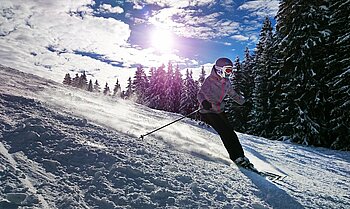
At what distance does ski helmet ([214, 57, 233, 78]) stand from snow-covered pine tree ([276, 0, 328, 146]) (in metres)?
12.5

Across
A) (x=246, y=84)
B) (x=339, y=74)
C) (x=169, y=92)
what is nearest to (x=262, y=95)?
(x=246, y=84)

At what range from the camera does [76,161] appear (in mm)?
3732

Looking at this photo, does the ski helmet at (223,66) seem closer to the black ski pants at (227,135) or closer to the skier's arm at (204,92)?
the skier's arm at (204,92)

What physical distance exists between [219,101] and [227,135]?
0.72m

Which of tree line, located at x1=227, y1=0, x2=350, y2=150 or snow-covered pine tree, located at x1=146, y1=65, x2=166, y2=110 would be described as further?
snow-covered pine tree, located at x1=146, y1=65, x2=166, y2=110

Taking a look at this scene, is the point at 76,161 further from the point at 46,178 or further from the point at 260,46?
the point at 260,46

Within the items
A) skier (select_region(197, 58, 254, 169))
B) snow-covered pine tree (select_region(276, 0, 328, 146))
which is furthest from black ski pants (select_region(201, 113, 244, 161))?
snow-covered pine tree (select_region(276, 0, 328, 146))

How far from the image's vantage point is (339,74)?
16.1m

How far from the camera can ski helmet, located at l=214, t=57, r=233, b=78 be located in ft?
19.6

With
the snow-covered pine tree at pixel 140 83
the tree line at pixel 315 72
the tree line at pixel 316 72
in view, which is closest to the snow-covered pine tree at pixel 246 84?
the tree line at pixel 315 72

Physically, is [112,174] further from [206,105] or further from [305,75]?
[305,75]

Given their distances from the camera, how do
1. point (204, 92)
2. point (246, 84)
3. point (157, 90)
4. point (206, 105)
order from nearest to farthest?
point (206, 105), point (204, 92), point (246, 84), point (157, 90)

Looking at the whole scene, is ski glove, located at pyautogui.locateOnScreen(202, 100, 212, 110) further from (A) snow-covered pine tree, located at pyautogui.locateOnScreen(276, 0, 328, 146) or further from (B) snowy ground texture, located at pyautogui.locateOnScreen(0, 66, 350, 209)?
(A) snow-covered pine tree, located at pyautogui.locateOnScreen(276, 0, 328, 146)

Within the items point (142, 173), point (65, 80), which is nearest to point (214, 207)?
point (142, 173)
